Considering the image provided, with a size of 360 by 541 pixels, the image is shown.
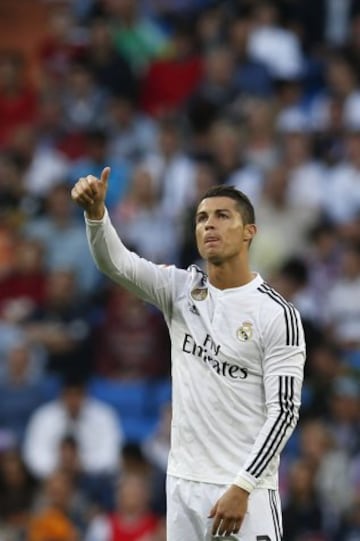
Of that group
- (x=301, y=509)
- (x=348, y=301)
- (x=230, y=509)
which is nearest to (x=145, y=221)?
(x=348, y=301)

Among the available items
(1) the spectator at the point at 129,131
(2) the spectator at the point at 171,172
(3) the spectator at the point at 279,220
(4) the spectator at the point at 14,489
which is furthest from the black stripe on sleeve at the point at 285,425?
(1) the spectator at the point at 129,131

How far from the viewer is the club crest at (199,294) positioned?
657 cm

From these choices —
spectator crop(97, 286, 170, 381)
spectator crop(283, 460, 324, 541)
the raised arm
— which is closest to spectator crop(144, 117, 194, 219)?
spectator crop(97, 286, 170, 381)

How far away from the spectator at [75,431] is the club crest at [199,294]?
498cm

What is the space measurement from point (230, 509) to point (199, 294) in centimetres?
95

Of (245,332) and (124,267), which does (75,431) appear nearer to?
(124,267)

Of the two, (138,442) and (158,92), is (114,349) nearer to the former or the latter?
(138,442)

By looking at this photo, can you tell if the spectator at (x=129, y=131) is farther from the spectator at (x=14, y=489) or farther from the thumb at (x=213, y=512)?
the thumb at (x=213, y=512)

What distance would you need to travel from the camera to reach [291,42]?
1475 cm

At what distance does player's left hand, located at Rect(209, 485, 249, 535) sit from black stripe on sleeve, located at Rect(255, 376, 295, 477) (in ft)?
0.34

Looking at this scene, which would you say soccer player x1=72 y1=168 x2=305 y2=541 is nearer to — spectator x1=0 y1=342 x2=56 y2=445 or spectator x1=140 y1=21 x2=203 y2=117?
spectator x1=0 y1=342 x2=56 y2=445

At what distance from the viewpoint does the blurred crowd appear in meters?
10.8

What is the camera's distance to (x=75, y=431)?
11.7 m

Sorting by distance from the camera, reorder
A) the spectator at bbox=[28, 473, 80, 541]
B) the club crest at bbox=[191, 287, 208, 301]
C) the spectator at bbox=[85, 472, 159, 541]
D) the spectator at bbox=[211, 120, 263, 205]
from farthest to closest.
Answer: the spectator at bbox=[211, 120, 263, 205]
the spectator at bbox=[28, 473, 80, 541]
the spectator at bbox=[85, 472, 159, 541]
the club crest at bbox=[191, 287, 208, 301]
